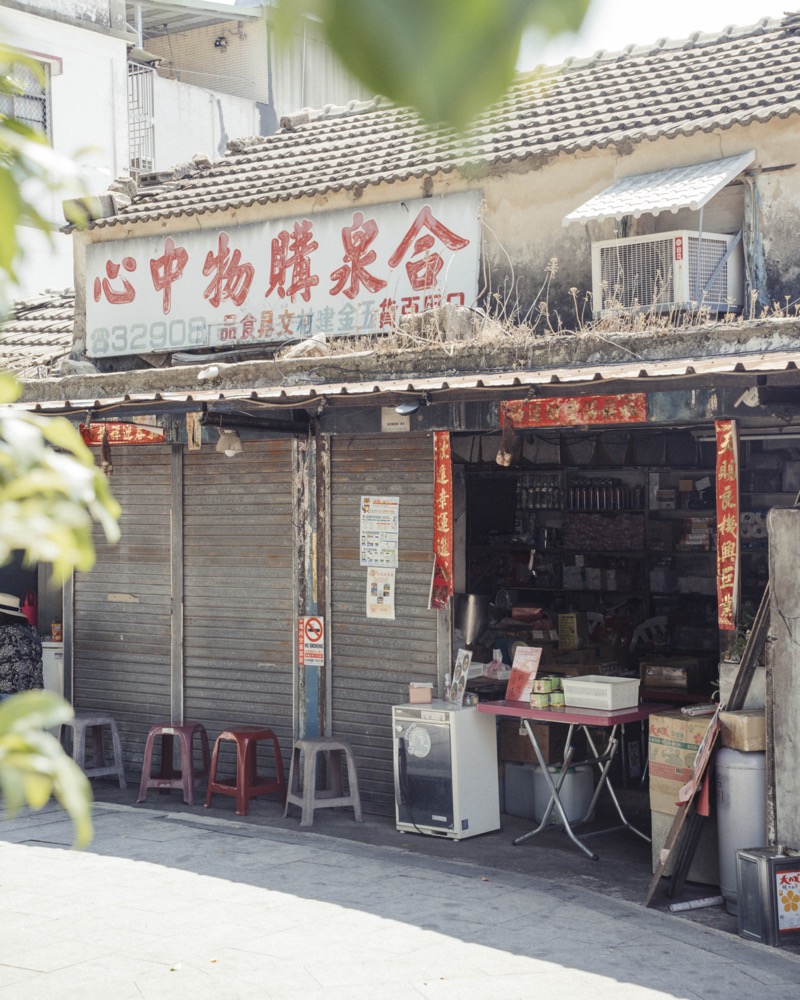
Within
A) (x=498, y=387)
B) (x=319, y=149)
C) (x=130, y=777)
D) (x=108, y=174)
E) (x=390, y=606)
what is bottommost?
(x=130, y=777)

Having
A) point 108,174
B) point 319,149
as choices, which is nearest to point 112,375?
point 319,149

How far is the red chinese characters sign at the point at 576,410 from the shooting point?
883 cm

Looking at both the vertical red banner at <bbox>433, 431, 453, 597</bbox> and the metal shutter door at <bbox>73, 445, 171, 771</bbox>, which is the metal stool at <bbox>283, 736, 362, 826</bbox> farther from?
the metal shutter door at <bbox>73, 445, 171, 771</bbox>

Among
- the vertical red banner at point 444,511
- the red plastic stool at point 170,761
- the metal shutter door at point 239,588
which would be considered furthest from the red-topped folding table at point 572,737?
the red plastic stool at point 170,761

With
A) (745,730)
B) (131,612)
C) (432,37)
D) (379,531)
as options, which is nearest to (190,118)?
(131,612)

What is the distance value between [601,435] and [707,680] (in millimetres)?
2978

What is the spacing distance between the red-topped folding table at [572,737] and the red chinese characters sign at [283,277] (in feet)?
12.9

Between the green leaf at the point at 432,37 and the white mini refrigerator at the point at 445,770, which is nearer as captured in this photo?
the green leaf at the point at 432,37

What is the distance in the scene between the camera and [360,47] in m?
1.20

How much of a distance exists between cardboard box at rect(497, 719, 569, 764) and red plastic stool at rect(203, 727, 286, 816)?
1.79 metres

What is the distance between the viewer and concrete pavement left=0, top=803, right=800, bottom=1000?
6.42 m

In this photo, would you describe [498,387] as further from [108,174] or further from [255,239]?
[108,174]

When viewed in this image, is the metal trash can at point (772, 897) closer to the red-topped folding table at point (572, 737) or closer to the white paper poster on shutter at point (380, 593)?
the red-topped folding table at point (572, 737)

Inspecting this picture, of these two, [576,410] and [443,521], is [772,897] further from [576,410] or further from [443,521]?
[443,521]
